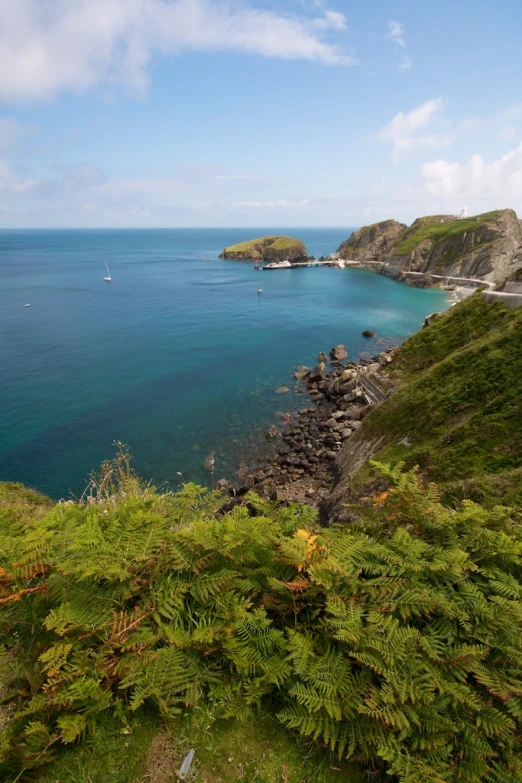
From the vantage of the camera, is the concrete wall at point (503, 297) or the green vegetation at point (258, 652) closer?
the green vegetation at point (258, 652)

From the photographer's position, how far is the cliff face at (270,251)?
162875mm

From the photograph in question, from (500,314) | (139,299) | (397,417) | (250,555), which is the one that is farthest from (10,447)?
(139,299)

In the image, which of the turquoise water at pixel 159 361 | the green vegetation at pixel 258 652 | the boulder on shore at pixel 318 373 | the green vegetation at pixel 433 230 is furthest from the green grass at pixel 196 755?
the green vegetation at pixel 433 230

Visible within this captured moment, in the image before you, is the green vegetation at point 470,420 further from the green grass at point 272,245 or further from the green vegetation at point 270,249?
the green grass at point 272,245

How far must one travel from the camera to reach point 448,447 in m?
16.4

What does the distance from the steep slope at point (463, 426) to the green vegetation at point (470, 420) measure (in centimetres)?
3

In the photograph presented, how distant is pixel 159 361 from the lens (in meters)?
48.3

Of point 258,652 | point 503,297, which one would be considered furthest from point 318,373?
point 258,652

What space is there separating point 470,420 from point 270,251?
162m

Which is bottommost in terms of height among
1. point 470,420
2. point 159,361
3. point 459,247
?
point 159,361

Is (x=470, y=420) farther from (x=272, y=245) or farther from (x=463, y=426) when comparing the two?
(x=272, y=245)

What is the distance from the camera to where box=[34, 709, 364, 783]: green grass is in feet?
11.4

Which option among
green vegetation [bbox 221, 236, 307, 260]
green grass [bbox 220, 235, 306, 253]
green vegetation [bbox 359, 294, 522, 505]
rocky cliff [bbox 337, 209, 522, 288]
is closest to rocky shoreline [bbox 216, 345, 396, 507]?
green vegetation [bbox 359, 294, 522, 505]

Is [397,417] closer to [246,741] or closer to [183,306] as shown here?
[246,741]
